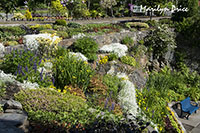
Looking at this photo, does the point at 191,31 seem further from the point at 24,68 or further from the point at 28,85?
the point at 28,85

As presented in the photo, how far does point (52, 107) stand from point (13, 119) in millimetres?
792

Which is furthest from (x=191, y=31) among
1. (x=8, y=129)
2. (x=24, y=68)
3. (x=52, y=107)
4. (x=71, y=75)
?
(x=8, y=129)

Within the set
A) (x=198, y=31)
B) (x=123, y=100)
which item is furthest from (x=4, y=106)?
(x=198, y=31)

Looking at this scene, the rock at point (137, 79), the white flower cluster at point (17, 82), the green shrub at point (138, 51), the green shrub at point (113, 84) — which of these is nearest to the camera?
the white flower cluster at point (17, 82)

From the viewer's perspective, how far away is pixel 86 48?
31.8 ft

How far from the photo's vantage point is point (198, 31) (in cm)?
1647

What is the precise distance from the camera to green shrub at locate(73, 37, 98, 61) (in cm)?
959

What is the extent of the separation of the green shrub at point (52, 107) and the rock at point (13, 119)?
0.22 meters

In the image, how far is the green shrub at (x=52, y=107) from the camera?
4.36 meters

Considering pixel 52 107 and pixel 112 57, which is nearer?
pixel 52 107

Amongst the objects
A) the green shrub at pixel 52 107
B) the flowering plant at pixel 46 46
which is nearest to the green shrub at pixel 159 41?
the flowering plant at pixel 46 46

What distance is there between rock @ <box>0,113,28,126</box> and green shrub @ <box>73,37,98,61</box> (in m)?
5.37

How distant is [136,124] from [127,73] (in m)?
5.45

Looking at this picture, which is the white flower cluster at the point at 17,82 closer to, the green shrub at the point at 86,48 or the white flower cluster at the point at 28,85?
the white flower cluster at the point at 28,85
